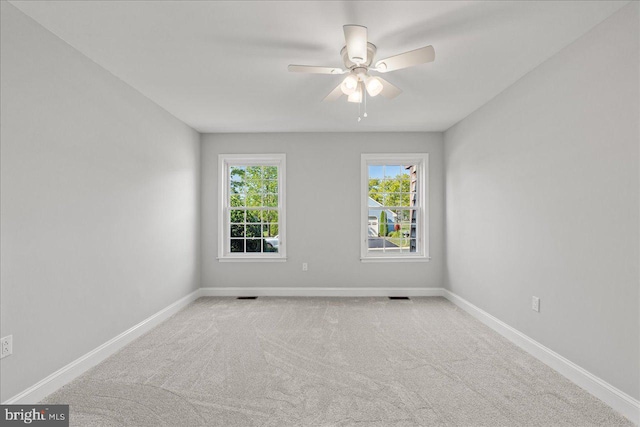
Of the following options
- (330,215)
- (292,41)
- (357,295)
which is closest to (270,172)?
(330,215)

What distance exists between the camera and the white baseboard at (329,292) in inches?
200

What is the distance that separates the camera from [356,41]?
2098 millimetres

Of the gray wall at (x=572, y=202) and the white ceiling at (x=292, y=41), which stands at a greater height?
the white ceiling at (x=292, y=41)

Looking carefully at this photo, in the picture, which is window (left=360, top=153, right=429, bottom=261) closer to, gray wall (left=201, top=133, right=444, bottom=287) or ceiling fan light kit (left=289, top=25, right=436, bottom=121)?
gray wall (left=201, top=133, right=444, bottom=287)

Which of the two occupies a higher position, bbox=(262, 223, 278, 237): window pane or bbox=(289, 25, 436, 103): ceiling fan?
bbox=(289, 25, 436, 103): ceiling fan

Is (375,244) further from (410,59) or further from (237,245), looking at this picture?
(410,59)

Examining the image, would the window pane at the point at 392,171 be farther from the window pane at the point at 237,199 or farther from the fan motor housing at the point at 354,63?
the fan motor housing at the point at 354,63

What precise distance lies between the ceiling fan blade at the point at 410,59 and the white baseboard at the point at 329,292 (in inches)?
136

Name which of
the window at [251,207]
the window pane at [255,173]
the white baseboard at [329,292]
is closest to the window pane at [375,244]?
the white baseboard at [329,292]

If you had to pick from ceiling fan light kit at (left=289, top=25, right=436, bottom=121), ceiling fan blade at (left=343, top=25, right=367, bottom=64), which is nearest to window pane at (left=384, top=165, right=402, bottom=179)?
ceiling fan light kit at (left=289, top=25, right=436, bottom=121)

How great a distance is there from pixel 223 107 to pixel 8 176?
228 centimetres

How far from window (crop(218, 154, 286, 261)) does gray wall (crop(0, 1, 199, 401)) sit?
1.34 metres

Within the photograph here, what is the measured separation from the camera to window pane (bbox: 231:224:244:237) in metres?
5.29

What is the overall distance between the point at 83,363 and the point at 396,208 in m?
4.16
